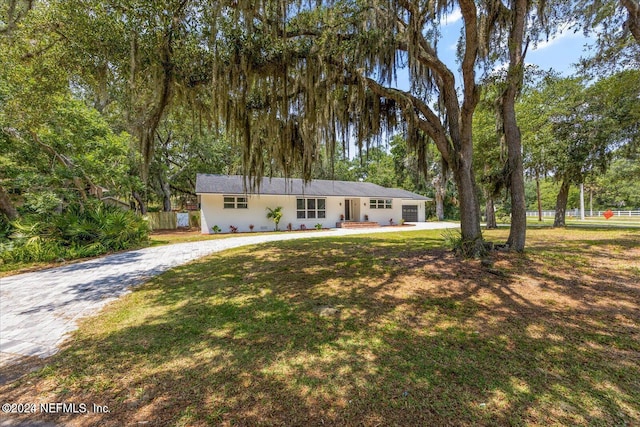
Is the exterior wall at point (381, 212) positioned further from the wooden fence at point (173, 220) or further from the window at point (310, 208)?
the wooden fence at point (173, 220)

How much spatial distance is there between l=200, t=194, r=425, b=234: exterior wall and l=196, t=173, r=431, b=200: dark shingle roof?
0.39 m

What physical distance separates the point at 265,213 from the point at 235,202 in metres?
1.88

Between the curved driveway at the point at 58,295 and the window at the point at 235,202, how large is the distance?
728 centimetres

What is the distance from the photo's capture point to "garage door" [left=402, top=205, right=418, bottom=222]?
22.8 metres

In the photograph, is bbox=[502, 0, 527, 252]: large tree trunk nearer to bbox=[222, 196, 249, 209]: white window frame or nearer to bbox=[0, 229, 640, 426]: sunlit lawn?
bbox=[0, 229, 640, 426]: sunlit lawn

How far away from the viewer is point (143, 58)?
17.1 ft

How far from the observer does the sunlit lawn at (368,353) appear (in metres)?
1.92

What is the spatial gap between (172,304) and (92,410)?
7.32 feet

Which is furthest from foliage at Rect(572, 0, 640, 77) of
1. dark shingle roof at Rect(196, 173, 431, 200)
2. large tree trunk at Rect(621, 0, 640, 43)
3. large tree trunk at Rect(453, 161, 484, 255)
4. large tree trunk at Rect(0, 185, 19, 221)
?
large tree trunk at Rect(0, 185, 19, 221)

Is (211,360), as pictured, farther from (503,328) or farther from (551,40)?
(551,40)

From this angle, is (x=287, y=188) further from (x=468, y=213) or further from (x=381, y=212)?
(x=468, y=213)

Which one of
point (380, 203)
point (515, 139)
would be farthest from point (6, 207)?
point (380, 203)

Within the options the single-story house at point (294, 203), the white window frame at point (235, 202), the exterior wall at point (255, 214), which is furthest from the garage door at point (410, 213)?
the white window frame at point (235, 202)

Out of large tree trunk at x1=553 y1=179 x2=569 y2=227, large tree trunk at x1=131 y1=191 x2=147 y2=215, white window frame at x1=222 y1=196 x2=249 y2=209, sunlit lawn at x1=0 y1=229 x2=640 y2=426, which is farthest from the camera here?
large tree trunk at x1=131 y1=191 x2=147 y2=215
